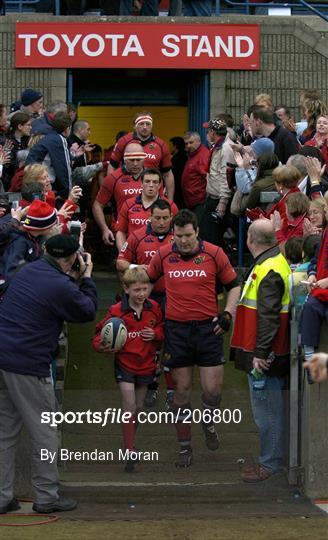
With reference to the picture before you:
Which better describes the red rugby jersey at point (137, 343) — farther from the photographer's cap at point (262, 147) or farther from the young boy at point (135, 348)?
the photographer's cap at point (262, 147)

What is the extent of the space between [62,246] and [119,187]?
409 cm

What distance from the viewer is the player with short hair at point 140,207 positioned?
40.2 ft

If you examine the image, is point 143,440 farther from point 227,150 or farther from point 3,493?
point 227,150

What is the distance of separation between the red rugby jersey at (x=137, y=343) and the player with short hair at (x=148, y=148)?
3.65 meters

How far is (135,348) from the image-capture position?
10.5m

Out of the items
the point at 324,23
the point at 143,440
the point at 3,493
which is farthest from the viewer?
the point at 324,23

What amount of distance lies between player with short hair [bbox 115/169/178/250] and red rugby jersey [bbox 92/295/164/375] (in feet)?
5.86

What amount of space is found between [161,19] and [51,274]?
7.76 meters

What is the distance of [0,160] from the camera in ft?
41.4

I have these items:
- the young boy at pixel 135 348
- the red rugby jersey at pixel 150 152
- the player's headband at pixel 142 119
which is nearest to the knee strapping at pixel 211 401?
the young boy at pixel 135 348

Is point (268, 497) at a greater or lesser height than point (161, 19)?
→ lesser

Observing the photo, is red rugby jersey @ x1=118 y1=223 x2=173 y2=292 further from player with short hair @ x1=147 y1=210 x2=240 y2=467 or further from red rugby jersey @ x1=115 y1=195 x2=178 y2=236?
player with short hair @ x1=147 y1=210 x2=240 y2=467

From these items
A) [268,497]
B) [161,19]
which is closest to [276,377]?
[268,497]

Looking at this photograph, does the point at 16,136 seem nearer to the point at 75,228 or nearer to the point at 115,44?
the point at 115,44
